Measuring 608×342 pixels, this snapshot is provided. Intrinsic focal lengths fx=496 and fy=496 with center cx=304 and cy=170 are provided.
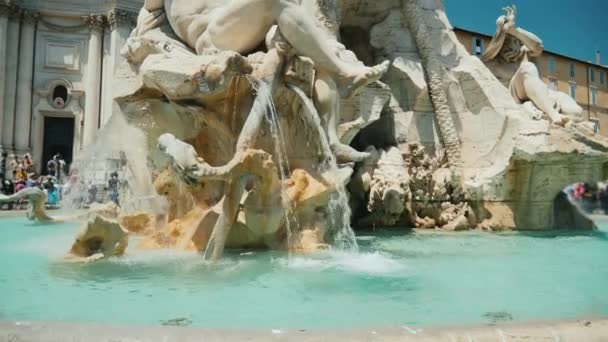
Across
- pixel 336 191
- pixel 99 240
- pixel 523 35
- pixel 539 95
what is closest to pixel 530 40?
pixel 523 35

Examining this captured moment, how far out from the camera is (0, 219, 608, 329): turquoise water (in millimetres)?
2160

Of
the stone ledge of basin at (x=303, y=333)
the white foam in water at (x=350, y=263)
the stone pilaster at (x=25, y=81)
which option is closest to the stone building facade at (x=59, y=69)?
the stone pilaster at (x=25, y=81)

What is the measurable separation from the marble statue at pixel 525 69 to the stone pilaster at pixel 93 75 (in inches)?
892

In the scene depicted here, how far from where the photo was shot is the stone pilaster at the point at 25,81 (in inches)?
977

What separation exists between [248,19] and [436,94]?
3.40 m

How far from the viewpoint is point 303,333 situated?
1.70 m

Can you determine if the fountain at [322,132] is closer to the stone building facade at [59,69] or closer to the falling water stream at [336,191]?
the falling water stream at [336,191]

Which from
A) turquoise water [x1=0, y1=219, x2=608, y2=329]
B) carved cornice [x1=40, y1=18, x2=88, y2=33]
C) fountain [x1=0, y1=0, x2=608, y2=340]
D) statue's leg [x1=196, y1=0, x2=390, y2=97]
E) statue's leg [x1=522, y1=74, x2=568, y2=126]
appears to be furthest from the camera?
carved cornice [x1=40, y1=18, x2=88, y2=33]

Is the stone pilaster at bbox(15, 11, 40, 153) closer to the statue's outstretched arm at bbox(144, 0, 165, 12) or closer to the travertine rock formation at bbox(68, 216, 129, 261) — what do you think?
the statue's outstretched arm at bbox(144, 0, 165, 12)

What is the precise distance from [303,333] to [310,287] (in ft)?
3.45

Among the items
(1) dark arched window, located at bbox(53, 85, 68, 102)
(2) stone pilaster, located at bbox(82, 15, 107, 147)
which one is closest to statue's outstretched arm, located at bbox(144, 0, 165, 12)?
(2) stone pilaster, located at bbox(82, 15, 107, 147)

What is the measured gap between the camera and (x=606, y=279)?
3.15 m

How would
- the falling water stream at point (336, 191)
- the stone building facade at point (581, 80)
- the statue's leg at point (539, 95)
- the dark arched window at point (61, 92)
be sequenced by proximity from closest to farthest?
the falling water stream at point (336, 191) < the statue's leg at point (539, 95) < the dark arched window at point (61, 92) < the stone building facade at point (581, 80)

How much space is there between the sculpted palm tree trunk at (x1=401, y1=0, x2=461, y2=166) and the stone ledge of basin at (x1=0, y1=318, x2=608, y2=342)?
5.03 m
